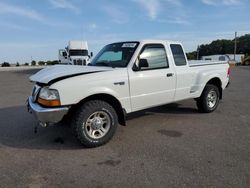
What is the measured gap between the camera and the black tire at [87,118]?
415cm

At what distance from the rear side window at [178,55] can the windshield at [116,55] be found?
41.1 inches

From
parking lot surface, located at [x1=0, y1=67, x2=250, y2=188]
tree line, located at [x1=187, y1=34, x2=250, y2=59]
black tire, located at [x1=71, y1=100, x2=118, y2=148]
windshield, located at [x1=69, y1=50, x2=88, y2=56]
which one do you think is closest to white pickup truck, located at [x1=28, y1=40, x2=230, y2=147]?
black tire, located at [x1=71, y1=100, x2=118, y2=148]

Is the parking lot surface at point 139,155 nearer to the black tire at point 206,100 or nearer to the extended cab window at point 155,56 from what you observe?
the black tire at point 206,100

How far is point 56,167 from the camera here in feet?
11.8

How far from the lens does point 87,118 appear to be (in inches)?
165

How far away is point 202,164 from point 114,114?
1730 millimetres

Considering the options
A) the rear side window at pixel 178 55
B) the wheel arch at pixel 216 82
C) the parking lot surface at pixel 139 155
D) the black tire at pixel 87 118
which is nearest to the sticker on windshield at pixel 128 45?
the rear side window at pixel 178 55

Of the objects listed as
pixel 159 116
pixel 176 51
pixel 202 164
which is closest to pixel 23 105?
pixel 159 116

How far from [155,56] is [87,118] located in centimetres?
209

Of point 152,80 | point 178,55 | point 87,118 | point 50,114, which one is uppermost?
point 178,55

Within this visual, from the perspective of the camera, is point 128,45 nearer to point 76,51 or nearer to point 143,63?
point 143,63

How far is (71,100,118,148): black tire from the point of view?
4.15 meters

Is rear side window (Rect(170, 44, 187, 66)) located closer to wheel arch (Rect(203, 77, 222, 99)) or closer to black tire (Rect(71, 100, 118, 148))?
wheel arch (Rect(203, 77, 222, 99))

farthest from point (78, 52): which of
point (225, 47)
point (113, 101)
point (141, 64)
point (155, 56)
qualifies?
point (225, 47)
